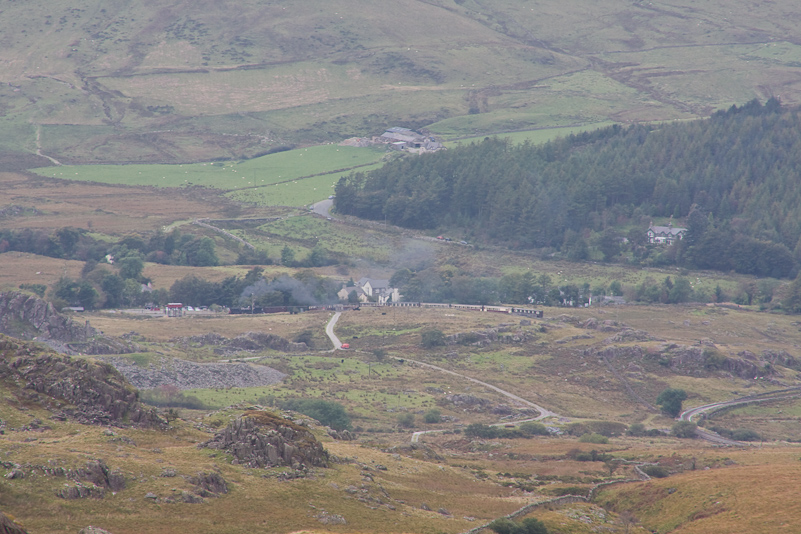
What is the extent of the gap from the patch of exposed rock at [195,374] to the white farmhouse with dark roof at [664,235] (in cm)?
10573

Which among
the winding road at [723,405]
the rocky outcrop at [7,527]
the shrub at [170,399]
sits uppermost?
the rocky outcrop at [7,527]

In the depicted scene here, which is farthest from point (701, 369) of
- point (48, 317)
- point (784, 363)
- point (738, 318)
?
point (48, 317)

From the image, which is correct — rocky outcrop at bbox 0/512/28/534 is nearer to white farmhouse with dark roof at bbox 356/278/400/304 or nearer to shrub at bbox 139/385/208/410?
shrub at bbox 139/385/208/410

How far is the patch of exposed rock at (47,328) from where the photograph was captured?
4478 inches

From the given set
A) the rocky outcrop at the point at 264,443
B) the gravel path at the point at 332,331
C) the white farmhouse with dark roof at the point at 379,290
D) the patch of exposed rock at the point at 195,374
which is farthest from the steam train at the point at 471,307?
the rocky outcrop at the point at 264,443

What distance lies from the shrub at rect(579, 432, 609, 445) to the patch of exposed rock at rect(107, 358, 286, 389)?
39412mm

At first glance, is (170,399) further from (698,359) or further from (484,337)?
(698,359)

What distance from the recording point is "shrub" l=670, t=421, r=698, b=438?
10062cm

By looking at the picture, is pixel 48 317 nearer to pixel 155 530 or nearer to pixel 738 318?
pixel 155 530

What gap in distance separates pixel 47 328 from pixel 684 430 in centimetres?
7901

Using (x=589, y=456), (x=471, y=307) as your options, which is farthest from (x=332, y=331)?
(x=589, y=456)

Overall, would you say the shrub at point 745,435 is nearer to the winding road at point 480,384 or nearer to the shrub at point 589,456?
the winding road at point 480,384

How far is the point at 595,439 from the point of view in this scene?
309 ft

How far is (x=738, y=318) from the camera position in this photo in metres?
154
